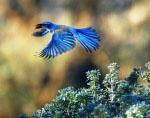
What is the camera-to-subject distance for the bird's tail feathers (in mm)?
1978

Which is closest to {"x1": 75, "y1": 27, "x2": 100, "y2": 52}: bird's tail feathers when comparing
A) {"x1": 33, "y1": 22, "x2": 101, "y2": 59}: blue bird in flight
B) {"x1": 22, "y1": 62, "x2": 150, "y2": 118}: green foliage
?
{"x1": 33, "y1": 22, "x2": 101, "y2": 59}: blue bird in flight

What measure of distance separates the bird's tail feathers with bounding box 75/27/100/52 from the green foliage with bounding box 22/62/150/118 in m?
0.26

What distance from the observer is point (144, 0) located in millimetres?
4113

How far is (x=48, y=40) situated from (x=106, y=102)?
2.55m

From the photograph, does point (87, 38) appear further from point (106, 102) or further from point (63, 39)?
point (106, 102)

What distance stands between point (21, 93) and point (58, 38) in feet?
7.32

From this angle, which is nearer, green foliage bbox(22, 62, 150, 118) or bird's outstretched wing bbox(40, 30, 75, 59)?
green foliage bbox(22, 62, 150, 118)

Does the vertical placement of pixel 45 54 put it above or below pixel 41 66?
below

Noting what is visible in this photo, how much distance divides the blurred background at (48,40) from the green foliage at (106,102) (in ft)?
7.66

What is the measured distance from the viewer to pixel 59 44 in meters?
1.96

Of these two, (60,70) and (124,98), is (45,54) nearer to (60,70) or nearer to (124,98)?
(124,98)

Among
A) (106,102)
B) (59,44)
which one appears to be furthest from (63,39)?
(106,102)

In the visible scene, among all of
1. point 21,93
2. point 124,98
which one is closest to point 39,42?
point 21,93

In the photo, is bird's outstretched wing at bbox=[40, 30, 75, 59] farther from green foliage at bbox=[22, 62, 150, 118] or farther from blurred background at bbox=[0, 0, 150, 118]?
blurred background at bbox=[0, 0, 150, 118]
